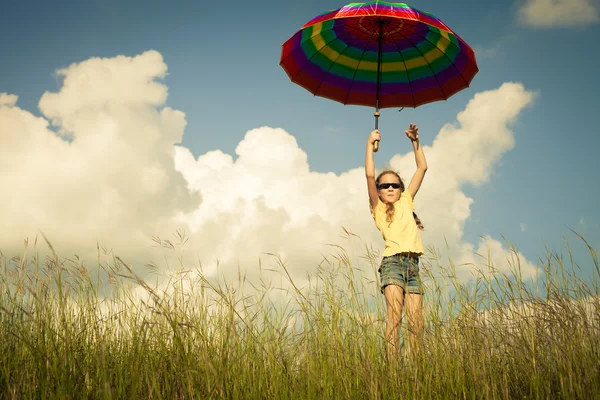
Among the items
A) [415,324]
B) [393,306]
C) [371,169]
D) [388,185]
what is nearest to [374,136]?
[371,169]

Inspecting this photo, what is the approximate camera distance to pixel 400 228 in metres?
4.43

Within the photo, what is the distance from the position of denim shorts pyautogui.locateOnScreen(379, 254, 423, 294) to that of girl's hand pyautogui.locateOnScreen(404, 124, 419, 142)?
55.0 inches

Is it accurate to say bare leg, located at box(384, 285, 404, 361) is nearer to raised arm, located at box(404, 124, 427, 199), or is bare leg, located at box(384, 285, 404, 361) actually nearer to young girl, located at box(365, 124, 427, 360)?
young girl, located at box(365, 124, 427, 360)

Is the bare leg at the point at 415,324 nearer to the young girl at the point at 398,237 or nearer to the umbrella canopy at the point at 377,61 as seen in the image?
the young girl at the point at 398,237

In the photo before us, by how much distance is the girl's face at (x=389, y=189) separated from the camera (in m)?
4.74

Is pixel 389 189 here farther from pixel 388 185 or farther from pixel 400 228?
pixel 400 228

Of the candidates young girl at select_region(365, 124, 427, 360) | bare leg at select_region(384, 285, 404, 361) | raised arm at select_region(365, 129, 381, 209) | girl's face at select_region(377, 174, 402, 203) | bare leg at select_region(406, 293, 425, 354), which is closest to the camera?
bare leg at select_region(406, 293, 425, 354)

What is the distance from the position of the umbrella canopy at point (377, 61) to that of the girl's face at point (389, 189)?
1.05 metres

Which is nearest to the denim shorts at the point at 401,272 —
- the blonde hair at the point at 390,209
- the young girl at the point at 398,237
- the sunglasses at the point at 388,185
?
the young girl at the point at 398,237

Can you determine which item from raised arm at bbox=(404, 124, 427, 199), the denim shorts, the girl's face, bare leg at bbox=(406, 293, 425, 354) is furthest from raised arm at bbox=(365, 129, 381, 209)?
bare leg at bbox=(406, 293, 425, 354)

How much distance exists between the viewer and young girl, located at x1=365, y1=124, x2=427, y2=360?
3.81 meters

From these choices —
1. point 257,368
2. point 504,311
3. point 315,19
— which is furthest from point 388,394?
point 315,19

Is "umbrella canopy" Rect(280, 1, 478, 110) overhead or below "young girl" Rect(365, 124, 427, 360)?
overhead

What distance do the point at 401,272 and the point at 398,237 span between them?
0.38 metres
